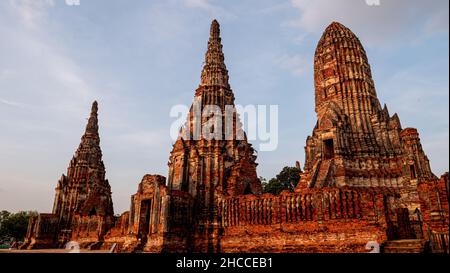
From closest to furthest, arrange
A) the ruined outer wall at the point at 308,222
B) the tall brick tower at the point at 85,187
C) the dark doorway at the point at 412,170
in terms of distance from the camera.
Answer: the ruined outer wall at the point at 308,222 < the dark doorway at the point at 412,170 < the tall brick tower at the point at 85,187

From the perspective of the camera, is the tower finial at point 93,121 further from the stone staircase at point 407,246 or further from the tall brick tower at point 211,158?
the stone staircase at point 407,246

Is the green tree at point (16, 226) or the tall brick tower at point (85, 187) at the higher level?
the tall brick tower at point (85, 187)

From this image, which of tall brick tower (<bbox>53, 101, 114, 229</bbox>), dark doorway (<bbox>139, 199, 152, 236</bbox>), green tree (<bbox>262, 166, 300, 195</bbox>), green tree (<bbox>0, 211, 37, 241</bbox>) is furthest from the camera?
green tree (<bbox>0, 211, 37, 241</bbox>)

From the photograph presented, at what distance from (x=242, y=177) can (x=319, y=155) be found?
257 inches

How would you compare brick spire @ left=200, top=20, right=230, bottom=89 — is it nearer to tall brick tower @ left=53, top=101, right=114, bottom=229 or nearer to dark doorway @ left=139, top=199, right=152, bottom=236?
dark doorway @ left=139, top=199, right=152, bottom=236

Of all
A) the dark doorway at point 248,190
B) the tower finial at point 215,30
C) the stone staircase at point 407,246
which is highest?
the tower finial at point 215,30

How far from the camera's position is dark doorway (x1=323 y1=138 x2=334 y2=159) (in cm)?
2562

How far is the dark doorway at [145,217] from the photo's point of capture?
72.7 ft

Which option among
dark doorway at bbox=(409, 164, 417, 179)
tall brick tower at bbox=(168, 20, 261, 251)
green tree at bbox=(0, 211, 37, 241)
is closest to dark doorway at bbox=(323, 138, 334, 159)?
dark doorway at bbox=(409, 164, 417, 179)

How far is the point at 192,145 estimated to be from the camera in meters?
25.0

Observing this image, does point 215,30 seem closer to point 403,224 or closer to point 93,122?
point 403,224

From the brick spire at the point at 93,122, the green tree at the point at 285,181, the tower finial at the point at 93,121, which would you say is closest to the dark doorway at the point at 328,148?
the green tree at the point at 285,181

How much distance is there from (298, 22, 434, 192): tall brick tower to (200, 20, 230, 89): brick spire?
8594 mm
